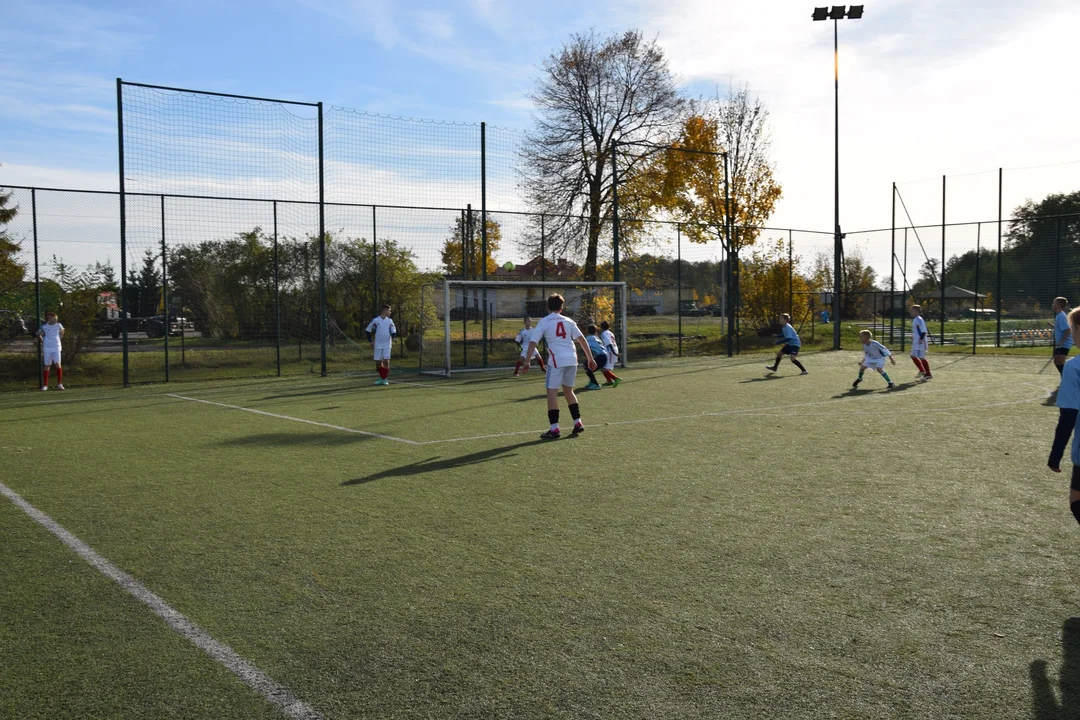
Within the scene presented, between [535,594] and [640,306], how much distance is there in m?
29.8

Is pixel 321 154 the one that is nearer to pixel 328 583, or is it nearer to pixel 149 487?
pixel 149 487

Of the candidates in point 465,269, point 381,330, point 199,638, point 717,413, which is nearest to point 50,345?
point 381,330

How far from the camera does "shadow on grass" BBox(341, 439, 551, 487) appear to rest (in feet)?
26.6

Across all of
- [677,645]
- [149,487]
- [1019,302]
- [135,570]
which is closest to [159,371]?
[149,487]

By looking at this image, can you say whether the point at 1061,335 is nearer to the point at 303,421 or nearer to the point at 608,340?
the point at 608,340

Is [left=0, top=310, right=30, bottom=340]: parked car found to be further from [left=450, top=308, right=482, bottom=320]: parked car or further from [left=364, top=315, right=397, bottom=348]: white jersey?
[left=450, top=308, right=482, bottom=320]: parked car

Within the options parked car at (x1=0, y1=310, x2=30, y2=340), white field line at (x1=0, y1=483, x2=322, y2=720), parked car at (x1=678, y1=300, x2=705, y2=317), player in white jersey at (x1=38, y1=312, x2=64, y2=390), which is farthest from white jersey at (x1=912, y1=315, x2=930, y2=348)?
parked car at (x1=0, y1=310, x2=30, y2=340)

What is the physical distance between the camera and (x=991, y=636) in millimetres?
4027

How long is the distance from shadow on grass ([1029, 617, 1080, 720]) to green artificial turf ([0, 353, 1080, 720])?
18mm

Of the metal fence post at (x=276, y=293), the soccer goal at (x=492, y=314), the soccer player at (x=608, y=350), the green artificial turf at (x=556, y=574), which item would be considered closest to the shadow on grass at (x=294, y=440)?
the green artificial turf at (x=556, y=574)

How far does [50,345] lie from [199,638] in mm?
16150

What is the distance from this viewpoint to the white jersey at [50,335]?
1750cm

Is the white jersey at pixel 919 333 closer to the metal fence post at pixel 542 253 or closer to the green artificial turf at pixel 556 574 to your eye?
the green artificial turf at pixel 556 574

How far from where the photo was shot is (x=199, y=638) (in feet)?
13.5
